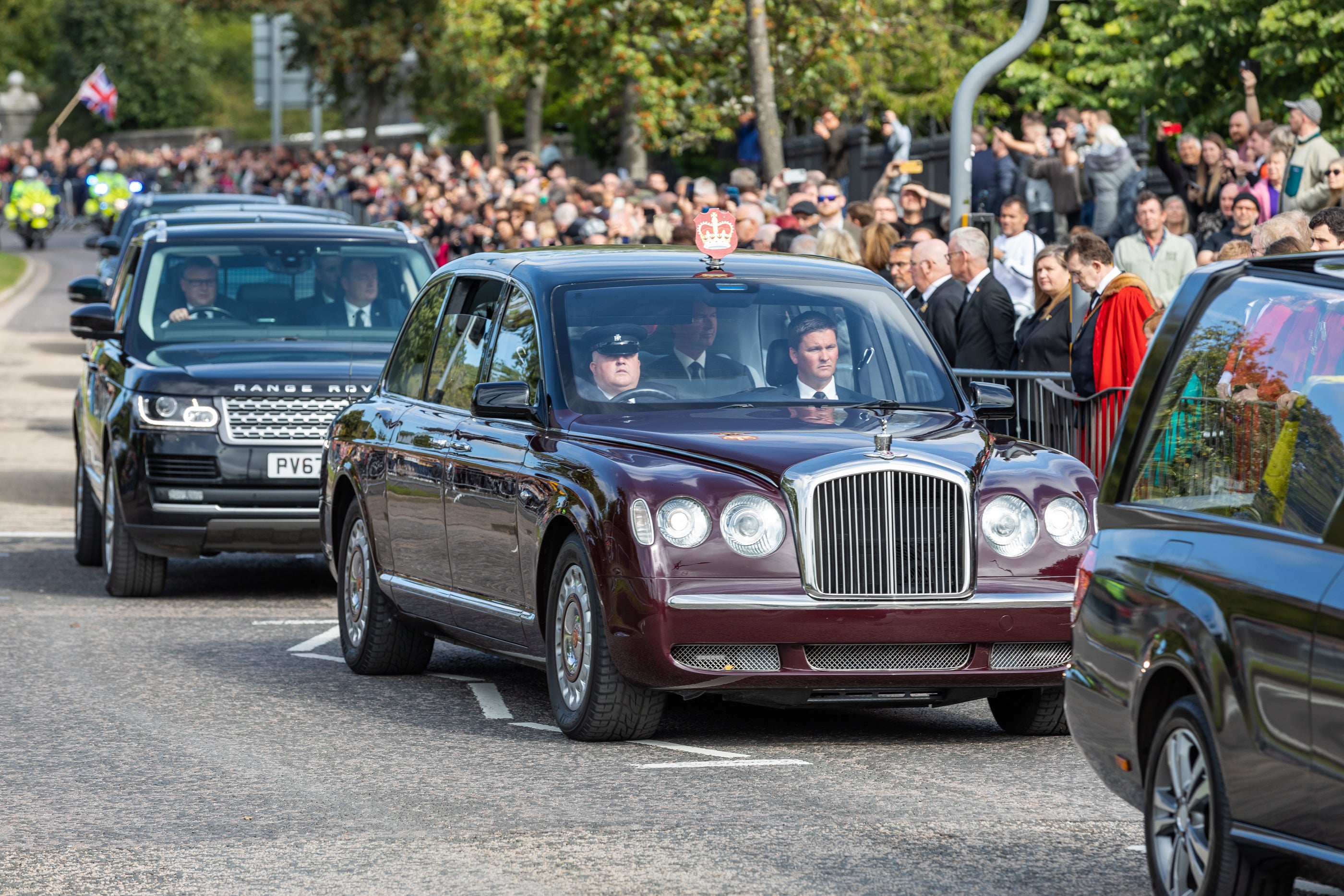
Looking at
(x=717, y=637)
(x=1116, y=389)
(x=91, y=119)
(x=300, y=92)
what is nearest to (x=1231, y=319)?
(x=717, y=637)

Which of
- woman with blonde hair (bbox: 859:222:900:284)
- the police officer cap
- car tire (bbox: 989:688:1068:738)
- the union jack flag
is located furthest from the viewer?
the union jack flag

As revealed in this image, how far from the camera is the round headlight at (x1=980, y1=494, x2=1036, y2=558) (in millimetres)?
8547

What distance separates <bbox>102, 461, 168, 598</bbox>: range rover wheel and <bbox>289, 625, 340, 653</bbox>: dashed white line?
1.62 m

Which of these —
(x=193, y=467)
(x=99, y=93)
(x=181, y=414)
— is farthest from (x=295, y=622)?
(x=99, y=93)

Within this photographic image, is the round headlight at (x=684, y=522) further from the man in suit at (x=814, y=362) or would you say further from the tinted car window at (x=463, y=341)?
the tinted car window at (x=463, y=341)

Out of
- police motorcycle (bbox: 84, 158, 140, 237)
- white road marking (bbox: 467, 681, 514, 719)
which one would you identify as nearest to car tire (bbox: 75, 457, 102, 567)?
white road marking (bbox: 467, 681, 514, 719)

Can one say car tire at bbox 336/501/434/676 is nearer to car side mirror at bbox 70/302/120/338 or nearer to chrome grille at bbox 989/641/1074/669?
chrome grille at bbox 989/641/1074/669

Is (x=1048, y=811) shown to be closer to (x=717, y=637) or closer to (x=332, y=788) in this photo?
(x=717, y=637)

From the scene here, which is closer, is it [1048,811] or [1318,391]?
[1318,391]

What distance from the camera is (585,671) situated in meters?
8.84

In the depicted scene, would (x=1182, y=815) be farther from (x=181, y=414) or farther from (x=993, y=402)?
(x=181, y=414)

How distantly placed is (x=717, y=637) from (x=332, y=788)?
1377mm

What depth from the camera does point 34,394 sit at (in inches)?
1117

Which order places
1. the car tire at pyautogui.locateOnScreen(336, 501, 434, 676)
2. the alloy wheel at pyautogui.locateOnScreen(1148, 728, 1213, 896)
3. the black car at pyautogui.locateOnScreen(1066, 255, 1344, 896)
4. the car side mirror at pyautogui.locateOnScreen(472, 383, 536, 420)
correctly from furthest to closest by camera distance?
the car tire at pyautogui.locateOnScreen(336, 501, 434, 676) → the car side mirror at pyautogui.locateOnScreen(472, 383, 536, 420) → the alloy wheel at pyautogui.locateOnScreen(1148, 728, 1213, 896) → the black car at pyautogui.locateOnScreen(1066, 255, 1344, 896)
